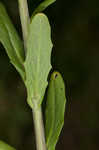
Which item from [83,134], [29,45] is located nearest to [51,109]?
[29,45]

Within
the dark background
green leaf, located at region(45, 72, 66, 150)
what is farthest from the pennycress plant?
the dark background

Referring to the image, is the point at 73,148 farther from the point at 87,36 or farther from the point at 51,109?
the point at 51,109

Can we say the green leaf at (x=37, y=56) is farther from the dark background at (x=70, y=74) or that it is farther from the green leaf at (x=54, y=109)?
the dark background at (x=70, y=74)

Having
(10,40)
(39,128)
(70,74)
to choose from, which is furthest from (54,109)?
(70,74)

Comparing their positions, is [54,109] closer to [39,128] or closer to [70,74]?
[39,128]

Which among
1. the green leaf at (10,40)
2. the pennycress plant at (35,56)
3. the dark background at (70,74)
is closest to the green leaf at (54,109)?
the pennycress plant at (35,56)

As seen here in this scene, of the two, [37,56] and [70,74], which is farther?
[70,74]
